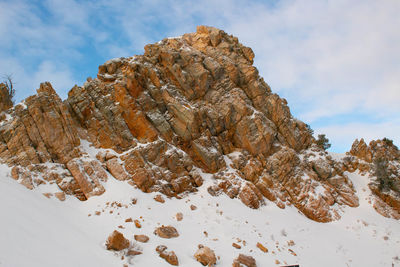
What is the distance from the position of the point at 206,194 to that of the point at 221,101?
11747 millimetres

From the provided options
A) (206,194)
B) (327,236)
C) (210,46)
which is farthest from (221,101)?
(327,236)

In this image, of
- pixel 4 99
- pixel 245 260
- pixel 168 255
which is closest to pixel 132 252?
pixel 168 255

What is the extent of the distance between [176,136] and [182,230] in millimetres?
10037

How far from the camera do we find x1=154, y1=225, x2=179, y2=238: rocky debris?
42.0ft

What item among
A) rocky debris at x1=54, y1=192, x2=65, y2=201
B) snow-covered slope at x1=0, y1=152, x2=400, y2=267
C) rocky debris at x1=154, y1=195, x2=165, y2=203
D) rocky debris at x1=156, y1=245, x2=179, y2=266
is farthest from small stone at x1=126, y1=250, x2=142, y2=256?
rocky debris at x1=54, y1=192, x2=65, y2=201

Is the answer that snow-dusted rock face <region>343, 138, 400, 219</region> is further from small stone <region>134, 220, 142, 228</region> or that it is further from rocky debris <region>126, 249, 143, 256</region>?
rocky debris <region>126, 249, 143, 256</region>

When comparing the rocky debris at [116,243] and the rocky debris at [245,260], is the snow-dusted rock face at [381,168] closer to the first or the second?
the rocky debris at [245,260]

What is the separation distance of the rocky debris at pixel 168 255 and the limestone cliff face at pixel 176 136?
259 inches

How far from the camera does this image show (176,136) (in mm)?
22125

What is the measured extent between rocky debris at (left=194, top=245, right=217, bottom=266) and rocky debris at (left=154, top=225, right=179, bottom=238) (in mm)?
2050

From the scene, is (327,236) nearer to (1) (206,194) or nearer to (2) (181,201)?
(1) (206,194)

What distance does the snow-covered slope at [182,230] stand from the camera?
8.97 metres

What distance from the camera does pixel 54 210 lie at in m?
12.9

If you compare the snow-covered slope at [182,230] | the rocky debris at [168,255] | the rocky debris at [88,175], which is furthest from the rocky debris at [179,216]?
the rocky debris at [88,175]
